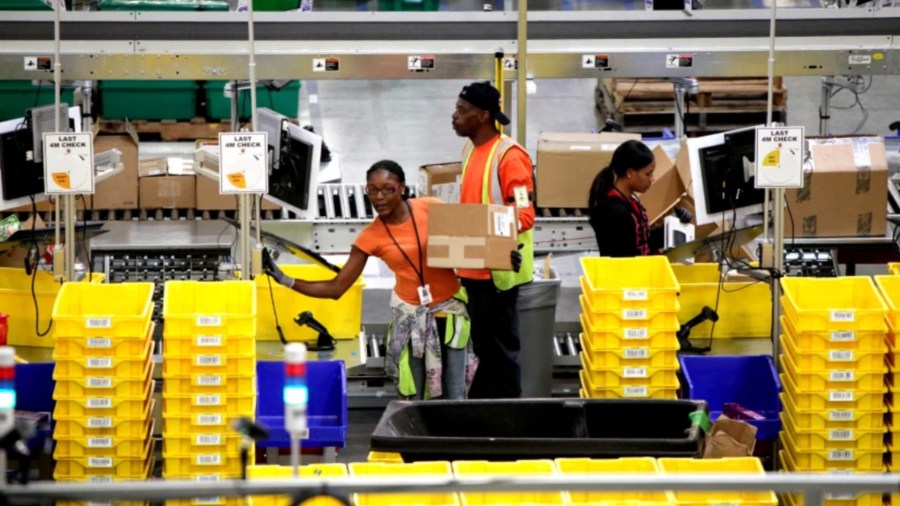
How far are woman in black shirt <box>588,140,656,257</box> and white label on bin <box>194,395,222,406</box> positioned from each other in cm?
219

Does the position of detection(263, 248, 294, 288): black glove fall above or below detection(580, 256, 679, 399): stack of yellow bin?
above

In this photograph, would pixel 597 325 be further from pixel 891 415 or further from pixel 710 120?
pixel 710 120

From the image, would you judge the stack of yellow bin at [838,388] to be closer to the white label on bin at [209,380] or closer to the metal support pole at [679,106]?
the white label on bin at [209,380]

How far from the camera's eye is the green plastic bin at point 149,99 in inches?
538

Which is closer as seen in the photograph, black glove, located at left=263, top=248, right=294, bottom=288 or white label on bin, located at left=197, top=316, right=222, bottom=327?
white label on bin, located at left=197, top=316, right=222, bottom=327

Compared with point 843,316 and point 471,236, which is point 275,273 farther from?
point 843,316

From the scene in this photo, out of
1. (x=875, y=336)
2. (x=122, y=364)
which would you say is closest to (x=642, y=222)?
(x=875, y=336)

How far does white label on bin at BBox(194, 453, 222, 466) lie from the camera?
686 centimetres

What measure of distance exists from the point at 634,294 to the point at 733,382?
3.02ft

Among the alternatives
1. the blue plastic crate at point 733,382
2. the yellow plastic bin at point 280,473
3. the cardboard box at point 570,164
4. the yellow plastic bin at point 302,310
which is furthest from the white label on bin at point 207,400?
the cardboard box at point 570,164

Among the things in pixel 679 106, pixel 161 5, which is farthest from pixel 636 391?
pixel 161 5

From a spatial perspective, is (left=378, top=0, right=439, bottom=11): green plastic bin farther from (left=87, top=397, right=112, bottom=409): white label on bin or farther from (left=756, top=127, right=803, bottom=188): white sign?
(left=87, top=397, right=112, bottom=409): white label on bin

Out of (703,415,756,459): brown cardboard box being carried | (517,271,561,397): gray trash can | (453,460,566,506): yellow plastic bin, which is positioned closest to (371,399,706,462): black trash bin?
(703,415,756,459): brown cardboard box being carried

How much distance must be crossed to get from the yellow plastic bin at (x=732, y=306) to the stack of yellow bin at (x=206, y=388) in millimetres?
2664
